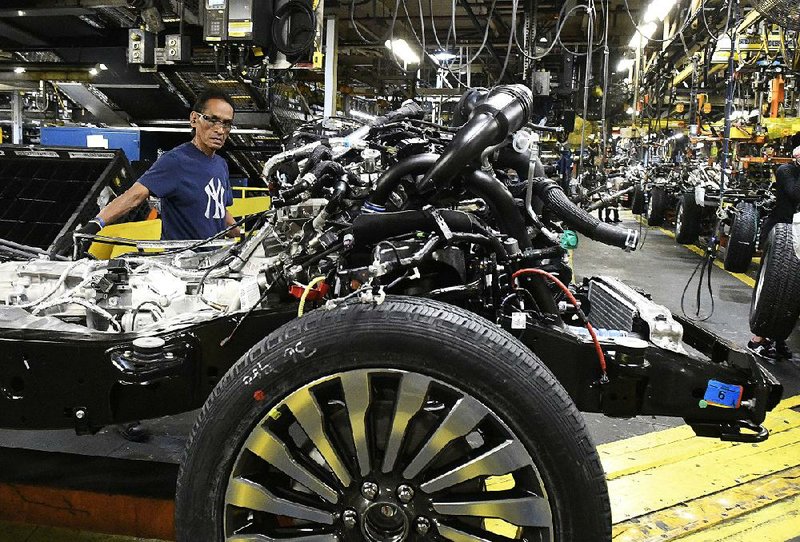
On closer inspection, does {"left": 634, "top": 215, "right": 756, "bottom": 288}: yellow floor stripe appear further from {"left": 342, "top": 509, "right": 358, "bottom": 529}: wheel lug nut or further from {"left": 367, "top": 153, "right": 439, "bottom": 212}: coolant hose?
{"left": 342, "top": 509, "right": 358, "bottom": 529}: wheel lug nut

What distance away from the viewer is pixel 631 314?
2266 millimetres

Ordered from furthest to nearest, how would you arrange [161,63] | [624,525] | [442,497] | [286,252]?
[161,63], [624,525], [286,252], [442,497]

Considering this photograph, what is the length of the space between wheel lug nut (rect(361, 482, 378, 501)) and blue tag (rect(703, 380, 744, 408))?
1093 mm

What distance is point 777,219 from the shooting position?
283 inches

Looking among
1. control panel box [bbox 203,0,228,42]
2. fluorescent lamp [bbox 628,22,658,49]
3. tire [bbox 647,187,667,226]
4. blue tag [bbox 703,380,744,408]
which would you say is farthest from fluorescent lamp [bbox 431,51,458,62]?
tire [bbox 647,187,667,226]

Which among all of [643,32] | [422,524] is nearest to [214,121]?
[422,524]

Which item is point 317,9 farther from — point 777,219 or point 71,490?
point 777,219

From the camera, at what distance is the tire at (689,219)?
11.2 m

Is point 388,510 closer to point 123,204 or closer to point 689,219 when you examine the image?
point 123,204

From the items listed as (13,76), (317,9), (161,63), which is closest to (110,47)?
(13,76)

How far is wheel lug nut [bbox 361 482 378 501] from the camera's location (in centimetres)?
156

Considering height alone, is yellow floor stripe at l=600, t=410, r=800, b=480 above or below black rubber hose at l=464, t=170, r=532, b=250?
below

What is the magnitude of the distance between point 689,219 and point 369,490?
1118 cm

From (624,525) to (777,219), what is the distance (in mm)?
5942
